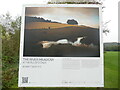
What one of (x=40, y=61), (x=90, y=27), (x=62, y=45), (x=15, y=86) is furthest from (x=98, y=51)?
(x=15, y=86)

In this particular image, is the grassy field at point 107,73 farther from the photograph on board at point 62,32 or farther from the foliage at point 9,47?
the photograph on board at point 62,32

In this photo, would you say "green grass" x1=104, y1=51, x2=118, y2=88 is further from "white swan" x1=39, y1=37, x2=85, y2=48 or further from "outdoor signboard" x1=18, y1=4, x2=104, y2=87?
"white swan" x1=39, y1=37, x2=85, y2=48

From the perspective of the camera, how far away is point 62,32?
2.45 meters

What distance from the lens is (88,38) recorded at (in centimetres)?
243

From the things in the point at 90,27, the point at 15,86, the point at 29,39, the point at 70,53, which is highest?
the point at 90,27

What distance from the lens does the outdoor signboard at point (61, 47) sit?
→ 2318 millimetres

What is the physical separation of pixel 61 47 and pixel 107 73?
2547 millimetres

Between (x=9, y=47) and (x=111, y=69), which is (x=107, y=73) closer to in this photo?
(x=111, y=69)

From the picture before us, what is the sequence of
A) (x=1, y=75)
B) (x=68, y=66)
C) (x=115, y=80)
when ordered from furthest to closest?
(x=115, y=80), (x=1, y=75), (x=68, y=66)

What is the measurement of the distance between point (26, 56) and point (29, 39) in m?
0.26

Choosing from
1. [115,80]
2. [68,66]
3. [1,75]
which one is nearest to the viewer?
[68,66]

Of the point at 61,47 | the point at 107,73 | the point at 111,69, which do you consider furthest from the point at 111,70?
the point at 61,47

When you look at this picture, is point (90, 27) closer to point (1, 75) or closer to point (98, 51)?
point (98, 51)

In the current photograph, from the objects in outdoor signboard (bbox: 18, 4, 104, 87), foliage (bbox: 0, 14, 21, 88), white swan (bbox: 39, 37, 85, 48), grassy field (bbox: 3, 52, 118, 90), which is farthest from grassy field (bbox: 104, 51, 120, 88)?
foliage (bbox: 0, 14, 21, 88)
